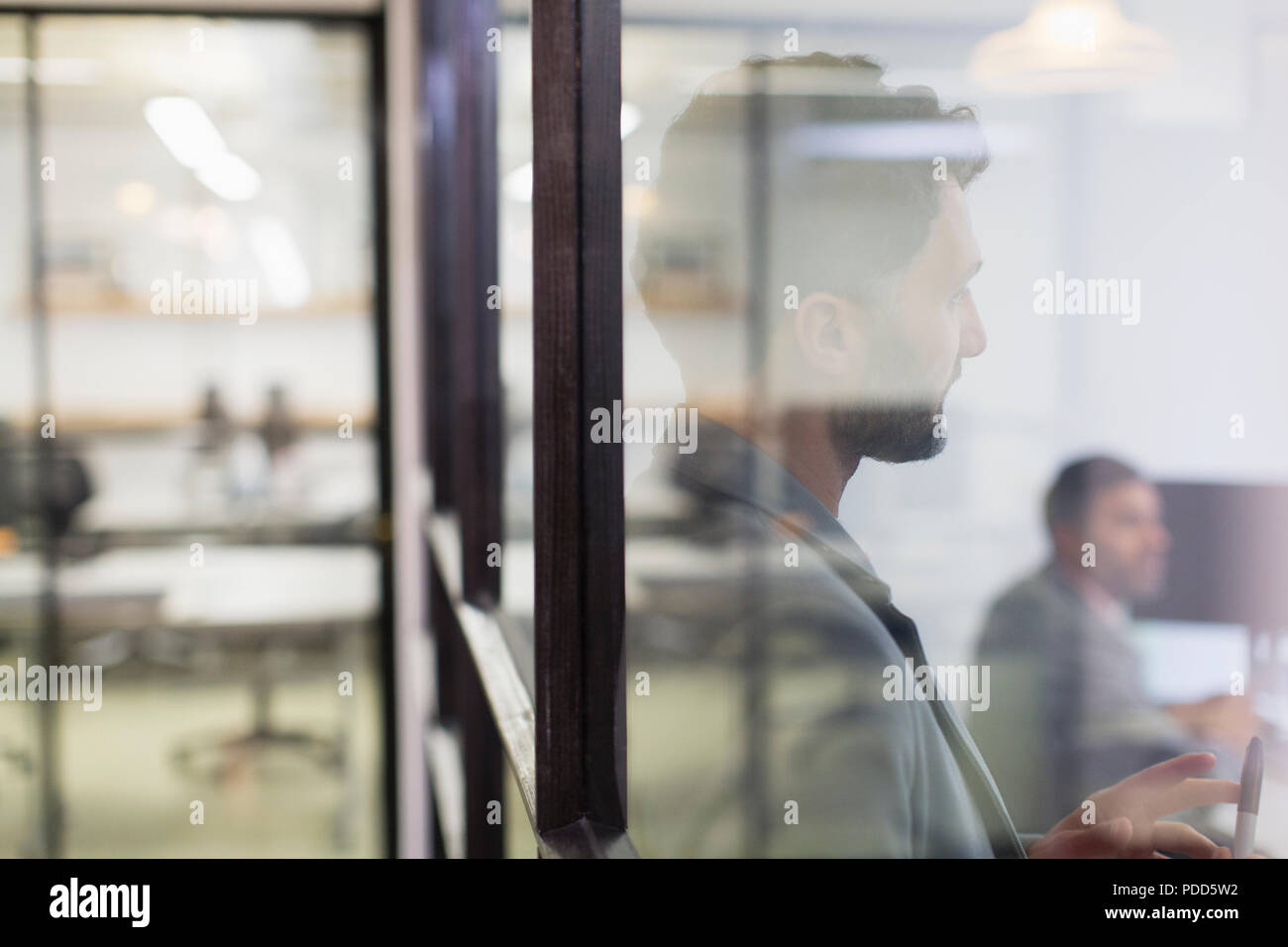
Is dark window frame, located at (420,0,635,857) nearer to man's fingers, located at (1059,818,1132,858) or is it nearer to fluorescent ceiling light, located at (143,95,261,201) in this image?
man's fingers, located at (1059,818,1132,858)

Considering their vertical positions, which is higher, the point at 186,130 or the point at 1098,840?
the point at 186,130

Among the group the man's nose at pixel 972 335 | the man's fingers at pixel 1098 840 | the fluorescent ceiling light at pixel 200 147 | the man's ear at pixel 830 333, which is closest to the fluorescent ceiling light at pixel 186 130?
the fluorescent ceiling light at pixel 200 147

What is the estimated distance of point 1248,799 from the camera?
1.74ft

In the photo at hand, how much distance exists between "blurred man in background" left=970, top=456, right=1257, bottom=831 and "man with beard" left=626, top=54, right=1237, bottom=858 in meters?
0.02

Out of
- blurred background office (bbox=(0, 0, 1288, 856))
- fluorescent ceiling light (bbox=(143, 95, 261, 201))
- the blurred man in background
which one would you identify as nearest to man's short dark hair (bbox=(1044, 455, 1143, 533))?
the blurred man in background

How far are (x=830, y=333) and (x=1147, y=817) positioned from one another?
33 centimetres

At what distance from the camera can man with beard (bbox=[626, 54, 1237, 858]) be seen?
0.56m

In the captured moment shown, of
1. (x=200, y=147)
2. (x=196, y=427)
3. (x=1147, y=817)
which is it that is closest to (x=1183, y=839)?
(x=1147, y=817)

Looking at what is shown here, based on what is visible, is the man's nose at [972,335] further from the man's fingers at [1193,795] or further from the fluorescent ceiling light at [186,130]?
the fluorescent ceiling light at [186,130]

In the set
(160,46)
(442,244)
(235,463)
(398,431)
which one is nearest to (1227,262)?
(442,244)

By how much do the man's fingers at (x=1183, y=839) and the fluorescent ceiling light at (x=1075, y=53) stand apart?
40 cm

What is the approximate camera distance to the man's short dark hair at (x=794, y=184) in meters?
0.55

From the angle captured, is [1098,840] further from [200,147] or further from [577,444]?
[200,147]
